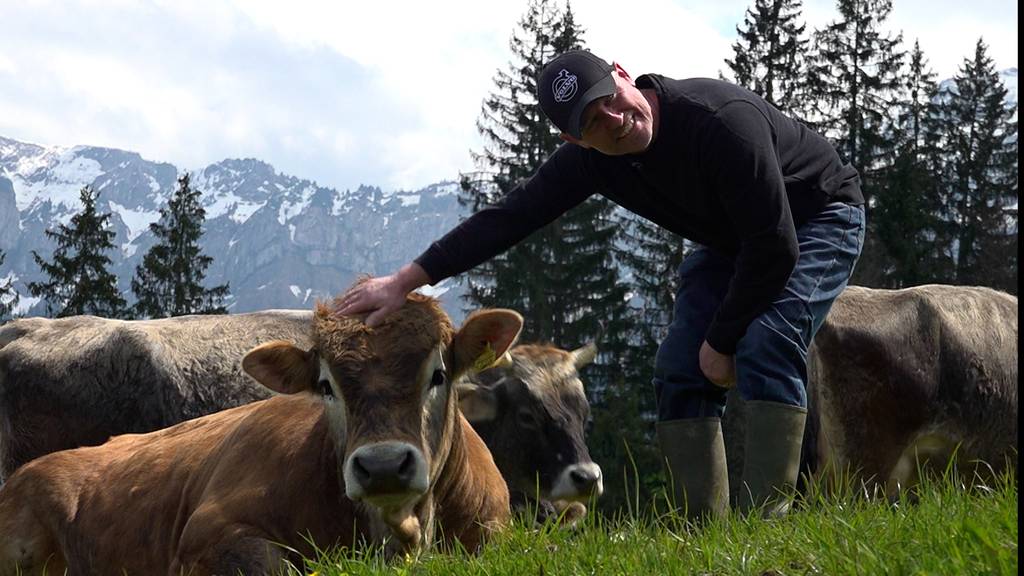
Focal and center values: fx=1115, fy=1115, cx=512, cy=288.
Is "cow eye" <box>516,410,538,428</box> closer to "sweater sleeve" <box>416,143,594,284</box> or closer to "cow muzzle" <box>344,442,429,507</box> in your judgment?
"sweater sleeve" <box>416,143,594,284</box>

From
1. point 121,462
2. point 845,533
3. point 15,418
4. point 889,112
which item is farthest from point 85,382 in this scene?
point 889,112

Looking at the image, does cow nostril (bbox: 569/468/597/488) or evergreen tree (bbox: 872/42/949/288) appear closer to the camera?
cow nostril (bbox: 569/468/597/488)

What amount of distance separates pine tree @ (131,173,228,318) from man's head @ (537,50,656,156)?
39.8 m

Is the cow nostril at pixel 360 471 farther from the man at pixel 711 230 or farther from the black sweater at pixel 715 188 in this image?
the black sweater at pixel 715 188

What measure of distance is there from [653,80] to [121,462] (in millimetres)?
4222

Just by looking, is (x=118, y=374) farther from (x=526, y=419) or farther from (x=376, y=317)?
(x=376, y=317)

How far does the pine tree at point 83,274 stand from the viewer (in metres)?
41.1

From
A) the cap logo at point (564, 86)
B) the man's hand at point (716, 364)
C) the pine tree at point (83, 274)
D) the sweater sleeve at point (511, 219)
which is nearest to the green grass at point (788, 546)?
the man's hand at point (716, 364)

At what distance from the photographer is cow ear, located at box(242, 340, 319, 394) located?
18.0ft

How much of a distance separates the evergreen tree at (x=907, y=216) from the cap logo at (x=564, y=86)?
111 feet

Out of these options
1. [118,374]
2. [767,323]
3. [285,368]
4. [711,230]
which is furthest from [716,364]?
[118,374]

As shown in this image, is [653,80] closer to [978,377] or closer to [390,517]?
[390,517]

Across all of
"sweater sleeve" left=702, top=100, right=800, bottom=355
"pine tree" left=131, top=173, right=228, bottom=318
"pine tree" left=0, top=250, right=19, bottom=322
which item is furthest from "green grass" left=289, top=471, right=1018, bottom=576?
"pine tree" left=0, top=250, right=19, bottom=322

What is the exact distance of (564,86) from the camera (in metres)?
4.46
